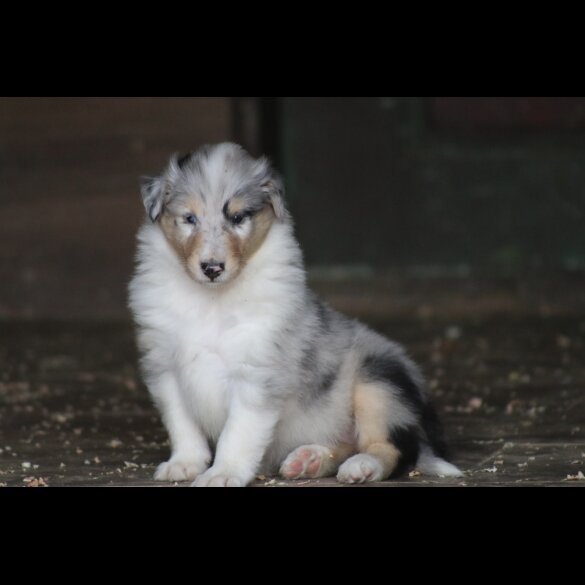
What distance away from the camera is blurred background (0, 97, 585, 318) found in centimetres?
1073

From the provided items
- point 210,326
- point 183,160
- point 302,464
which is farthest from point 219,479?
point 183,160

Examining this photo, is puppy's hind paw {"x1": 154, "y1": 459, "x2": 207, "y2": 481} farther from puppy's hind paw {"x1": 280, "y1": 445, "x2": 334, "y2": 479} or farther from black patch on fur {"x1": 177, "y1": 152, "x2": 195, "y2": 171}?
black patch on fur {"x1": 177, "y1": 152, "x2": 195, "y2": 171}

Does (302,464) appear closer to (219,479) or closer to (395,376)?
(219,479)

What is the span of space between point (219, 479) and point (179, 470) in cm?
32

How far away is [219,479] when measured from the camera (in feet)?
14.8

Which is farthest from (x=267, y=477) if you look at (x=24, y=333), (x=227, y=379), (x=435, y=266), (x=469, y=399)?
(x=435, y=266)

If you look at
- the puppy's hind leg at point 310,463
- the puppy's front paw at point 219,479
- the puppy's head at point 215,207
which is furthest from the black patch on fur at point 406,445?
the puppy's head at point 215,207

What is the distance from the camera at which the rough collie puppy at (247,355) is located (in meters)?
4.68

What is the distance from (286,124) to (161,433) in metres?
5.19

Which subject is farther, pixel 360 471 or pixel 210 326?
pixel 210 326

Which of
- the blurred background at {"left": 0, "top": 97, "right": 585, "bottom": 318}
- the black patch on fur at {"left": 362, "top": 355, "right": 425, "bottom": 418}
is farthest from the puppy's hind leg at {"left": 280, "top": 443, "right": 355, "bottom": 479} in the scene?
the blurred background at {"left": 0, "top": 97, "right": 585, "bottom": 318}

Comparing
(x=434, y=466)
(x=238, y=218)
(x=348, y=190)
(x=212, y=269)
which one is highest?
(x=238, y=218)

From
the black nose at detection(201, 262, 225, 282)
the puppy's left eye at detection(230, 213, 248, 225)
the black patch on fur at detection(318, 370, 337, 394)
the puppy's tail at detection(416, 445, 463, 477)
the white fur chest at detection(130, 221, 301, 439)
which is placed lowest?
the puppy's tail at detection(416, 445, 463, 477)

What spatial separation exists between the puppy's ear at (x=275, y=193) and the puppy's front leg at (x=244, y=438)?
27.9 inches
